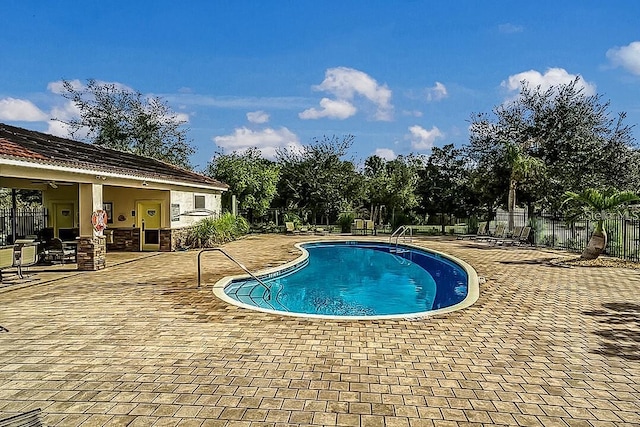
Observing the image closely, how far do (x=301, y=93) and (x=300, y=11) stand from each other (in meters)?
13.4

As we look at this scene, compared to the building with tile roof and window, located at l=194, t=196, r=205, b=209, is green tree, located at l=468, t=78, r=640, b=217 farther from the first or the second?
the building with tile roof

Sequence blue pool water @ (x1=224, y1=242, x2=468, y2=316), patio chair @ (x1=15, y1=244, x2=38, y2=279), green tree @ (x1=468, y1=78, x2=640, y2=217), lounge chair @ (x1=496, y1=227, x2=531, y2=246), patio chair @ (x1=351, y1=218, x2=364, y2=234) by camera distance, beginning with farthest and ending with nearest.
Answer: patio chair @ (x1=351, y1=218, x2=364, y2=234)
green tree @ (x1=468, y1=78, x2=640, y2=217)
lounge chair @ (x1=496, y1=227, x2=531, y2=246)
patio chair @ (x1=15, y1=244, x2=38, y2=279)
blue pool water @ (x1=224, y1=242, x2=468, y2=316)

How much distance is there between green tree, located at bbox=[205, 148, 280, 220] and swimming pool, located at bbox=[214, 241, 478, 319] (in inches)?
312

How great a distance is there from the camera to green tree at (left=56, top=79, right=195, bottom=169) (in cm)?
3231

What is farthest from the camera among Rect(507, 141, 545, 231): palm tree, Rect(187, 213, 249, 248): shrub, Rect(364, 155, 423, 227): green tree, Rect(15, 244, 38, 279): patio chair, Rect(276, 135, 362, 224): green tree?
Rect(276, 135, 362, 224): green tree

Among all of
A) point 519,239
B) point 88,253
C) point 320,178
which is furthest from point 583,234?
point 88,253

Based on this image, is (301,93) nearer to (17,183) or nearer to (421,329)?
(17,183)

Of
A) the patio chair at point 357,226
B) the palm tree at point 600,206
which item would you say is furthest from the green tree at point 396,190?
the palm tree at point 600,206

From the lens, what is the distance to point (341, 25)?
49.7 feet

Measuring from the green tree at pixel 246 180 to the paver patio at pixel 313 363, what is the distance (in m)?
16.2

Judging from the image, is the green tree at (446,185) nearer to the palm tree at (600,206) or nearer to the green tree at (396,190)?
the green tree at (396,190)

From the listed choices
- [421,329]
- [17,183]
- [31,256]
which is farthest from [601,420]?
[17,183]

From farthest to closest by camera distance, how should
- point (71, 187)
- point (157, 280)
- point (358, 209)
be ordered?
point (358, 209) → point (71, 187) → point (157, 280)

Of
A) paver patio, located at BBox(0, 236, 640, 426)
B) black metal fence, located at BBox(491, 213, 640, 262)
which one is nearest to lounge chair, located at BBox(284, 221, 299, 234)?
black metal fence, located at BBox(491, 213, 640, 262)
